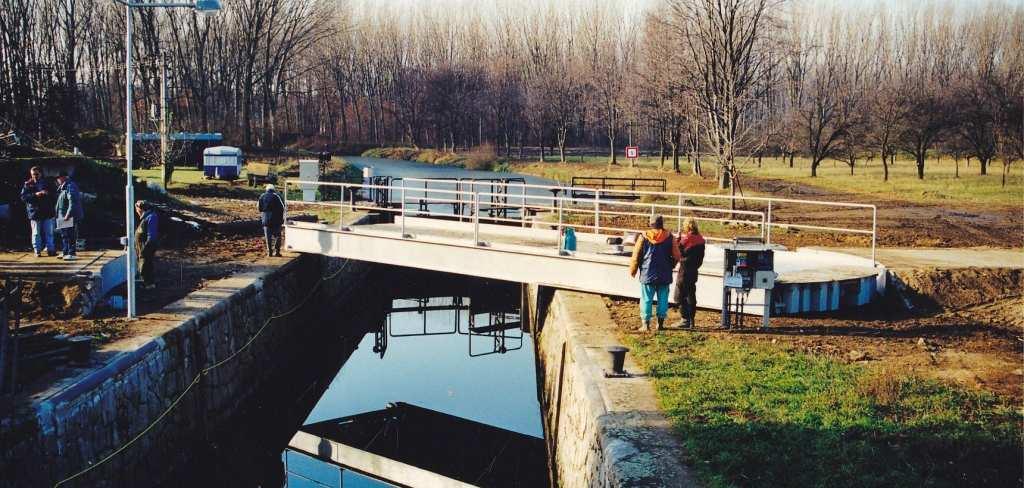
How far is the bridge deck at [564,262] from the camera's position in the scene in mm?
14328

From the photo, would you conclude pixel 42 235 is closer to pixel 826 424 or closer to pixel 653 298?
pixel 653 298

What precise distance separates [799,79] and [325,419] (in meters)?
82.8

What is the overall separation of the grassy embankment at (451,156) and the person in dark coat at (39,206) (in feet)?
195

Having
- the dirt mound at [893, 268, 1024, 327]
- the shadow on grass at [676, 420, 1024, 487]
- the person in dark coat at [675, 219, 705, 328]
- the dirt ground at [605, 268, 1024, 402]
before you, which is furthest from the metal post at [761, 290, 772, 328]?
the shadow on grass at [676, 420, 1024, 487]

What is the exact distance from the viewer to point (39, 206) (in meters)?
16.2

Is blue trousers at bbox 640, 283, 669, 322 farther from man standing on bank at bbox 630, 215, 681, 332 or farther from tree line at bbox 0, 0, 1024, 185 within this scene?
tree line at bbox 0, 0, 1024, 185

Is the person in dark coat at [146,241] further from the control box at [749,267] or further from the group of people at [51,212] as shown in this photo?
the control box at [749,267]

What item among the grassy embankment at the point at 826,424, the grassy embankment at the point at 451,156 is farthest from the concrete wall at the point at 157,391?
the grassy embankment at the point at 451,156

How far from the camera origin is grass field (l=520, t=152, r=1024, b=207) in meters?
39.3

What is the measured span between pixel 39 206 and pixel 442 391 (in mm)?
8264

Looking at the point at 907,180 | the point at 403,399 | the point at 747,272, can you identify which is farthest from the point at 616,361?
the point at 907,180

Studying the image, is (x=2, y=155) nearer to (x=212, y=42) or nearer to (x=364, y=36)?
(x=212, y=42)

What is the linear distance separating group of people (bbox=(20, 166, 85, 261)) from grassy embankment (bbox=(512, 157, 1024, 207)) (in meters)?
25.9

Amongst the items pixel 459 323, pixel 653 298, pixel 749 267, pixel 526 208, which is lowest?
pixel 459 323
